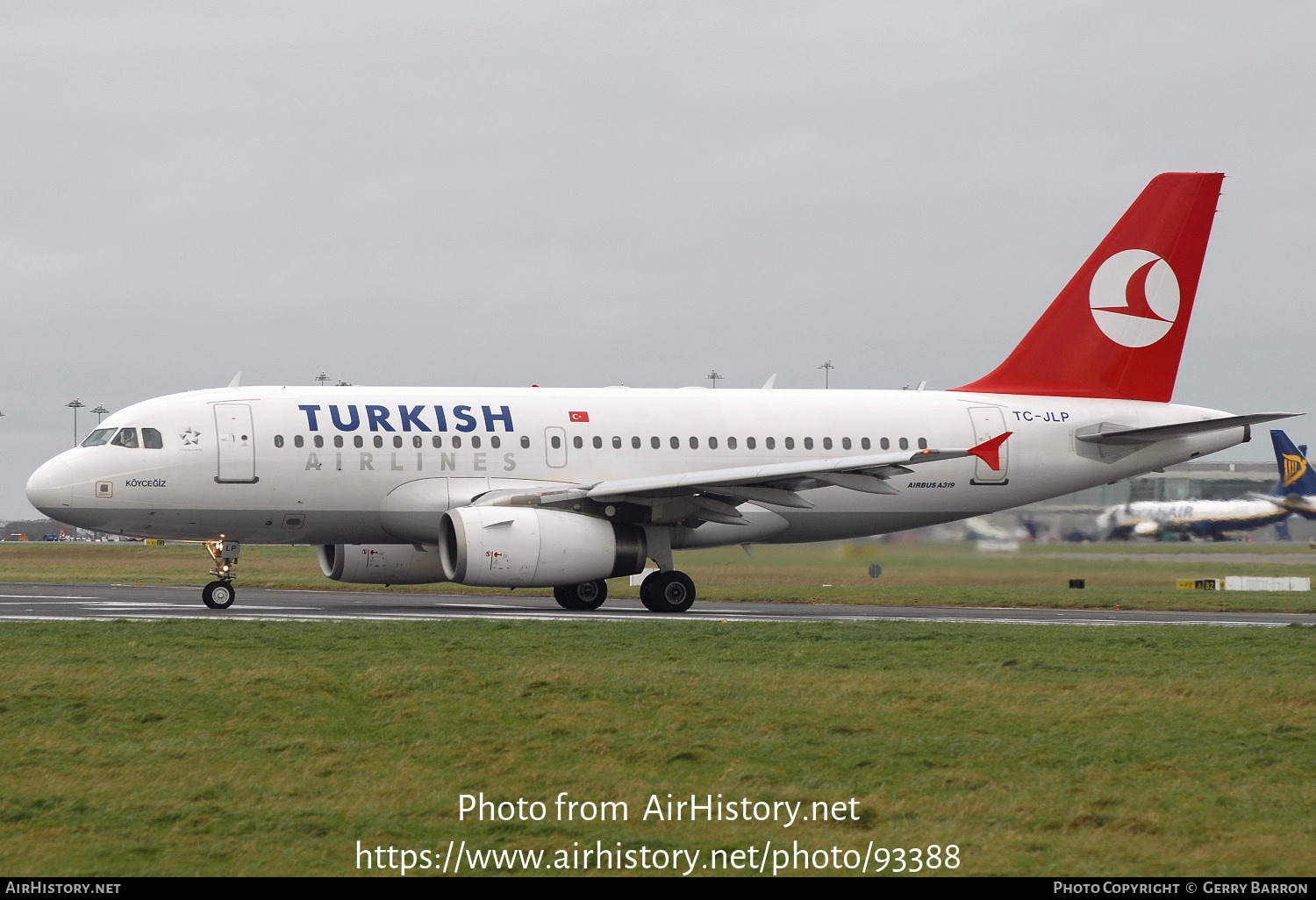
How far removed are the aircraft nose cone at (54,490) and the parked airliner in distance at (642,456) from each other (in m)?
0.03

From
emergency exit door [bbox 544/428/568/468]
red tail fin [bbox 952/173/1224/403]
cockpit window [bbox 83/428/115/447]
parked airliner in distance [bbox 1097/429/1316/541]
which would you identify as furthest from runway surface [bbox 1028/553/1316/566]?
cockpit window [bbox 83/428/115/447]

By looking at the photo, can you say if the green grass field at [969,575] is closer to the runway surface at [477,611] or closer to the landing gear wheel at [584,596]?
the runway surface at [477,611]

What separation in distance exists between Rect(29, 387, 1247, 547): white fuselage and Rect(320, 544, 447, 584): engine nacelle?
3.89 feet

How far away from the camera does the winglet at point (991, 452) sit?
25.8 meters

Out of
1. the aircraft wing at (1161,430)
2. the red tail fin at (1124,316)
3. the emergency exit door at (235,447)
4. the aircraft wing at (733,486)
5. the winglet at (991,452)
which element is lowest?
the aircraft wing at (733,486)

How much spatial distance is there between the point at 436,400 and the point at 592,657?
39.3 feet

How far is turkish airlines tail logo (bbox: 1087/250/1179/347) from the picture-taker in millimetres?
31734

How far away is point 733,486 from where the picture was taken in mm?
26250

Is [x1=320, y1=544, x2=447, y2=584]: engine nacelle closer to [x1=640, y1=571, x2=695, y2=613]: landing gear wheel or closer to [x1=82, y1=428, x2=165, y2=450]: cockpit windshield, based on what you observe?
[x1=82, y1=428, x2=165, y2=450]: cockpit windshield

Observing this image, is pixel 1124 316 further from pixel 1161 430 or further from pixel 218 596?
pixel 218 596

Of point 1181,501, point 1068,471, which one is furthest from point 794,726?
point 1181,501

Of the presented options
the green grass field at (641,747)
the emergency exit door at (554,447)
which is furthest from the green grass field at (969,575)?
the green grass field at (641,747)

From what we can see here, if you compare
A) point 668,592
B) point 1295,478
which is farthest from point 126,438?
point 1295,478

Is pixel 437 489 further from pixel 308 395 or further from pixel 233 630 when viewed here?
pixel 233 630
